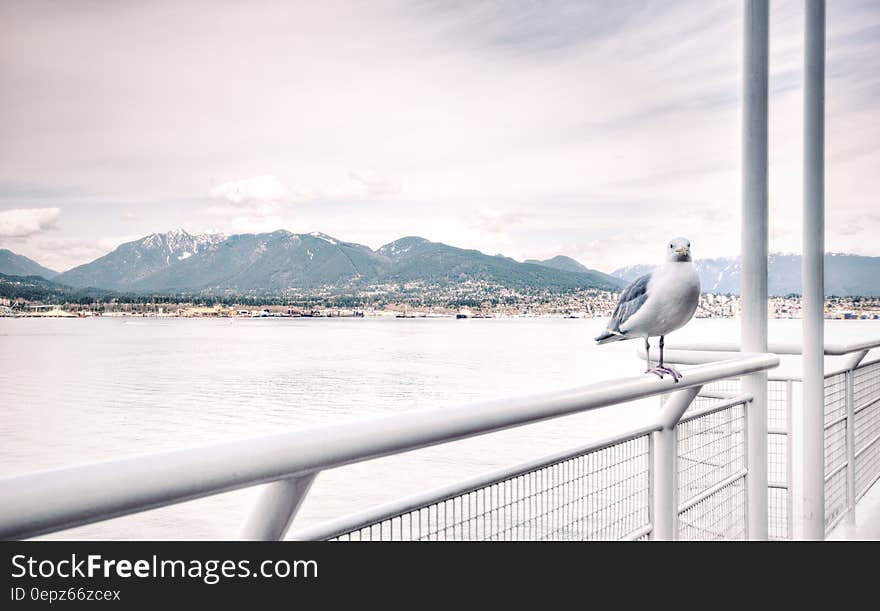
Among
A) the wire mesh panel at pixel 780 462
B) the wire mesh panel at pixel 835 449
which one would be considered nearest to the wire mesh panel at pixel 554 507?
the wire mesh panel at pixel 780 462

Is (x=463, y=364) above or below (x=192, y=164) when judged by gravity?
below

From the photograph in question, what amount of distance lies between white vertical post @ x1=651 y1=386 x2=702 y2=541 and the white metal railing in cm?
51

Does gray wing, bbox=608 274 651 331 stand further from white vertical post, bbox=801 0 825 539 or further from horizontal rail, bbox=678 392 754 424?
white vertical post, bbox=801 0 825 539

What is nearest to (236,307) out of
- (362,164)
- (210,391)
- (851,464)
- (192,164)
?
(192,164)

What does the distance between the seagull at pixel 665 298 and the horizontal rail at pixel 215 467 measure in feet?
2.87

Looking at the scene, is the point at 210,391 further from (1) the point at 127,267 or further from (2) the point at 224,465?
(1) the point at 127,267

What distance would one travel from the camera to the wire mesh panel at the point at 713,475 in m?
2.09

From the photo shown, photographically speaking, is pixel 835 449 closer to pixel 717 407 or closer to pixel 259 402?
pixel 717 407

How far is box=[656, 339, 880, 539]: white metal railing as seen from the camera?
307 centimetres

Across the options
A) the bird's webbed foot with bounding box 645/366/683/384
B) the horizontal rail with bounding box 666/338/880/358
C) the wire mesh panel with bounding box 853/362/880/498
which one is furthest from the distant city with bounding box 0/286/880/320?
the bird's webbed foot with bounding box 645/366/683/384

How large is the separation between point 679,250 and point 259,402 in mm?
35720
